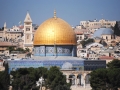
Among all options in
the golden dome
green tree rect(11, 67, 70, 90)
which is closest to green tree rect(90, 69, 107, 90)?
green tree rect(11, 67, 70, 90)

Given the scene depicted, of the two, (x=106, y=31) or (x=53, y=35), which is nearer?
(x=53, y=35)

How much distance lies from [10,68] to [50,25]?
5425mm

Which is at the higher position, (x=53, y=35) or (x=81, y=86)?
(x=53, y=35)

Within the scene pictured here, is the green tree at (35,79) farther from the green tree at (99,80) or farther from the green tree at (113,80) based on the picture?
the green tree at (113,80)

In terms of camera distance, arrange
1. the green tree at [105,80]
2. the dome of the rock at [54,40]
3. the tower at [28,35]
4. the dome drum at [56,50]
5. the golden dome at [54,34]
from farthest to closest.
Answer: the tower at [28,35], the golden dome at [54,34], the dome of the rock at [54,40], the dome drum at [56,50], the green tree at [105,80]

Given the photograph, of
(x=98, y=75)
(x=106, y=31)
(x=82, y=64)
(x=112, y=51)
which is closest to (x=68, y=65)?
(x=82, y=64)

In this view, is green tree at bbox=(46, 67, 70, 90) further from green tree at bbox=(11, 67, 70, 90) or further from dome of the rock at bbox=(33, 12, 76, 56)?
dome of the rock at bbox=(33, 12, 76, 56)

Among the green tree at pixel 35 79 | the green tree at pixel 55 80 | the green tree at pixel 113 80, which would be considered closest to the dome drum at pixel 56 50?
the green tree at pixel 35 79

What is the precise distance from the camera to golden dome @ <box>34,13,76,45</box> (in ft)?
224

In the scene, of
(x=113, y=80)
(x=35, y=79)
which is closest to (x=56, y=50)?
(x=35, y=79)

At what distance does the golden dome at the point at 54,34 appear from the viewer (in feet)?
224

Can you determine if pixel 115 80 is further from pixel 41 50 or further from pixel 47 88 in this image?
pixel 41 50

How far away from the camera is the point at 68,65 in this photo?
66.4 meters

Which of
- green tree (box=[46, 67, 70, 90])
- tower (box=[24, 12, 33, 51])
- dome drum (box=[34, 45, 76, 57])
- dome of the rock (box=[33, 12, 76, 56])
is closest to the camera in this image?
green tree (box=[46, 67, 70, 90])
